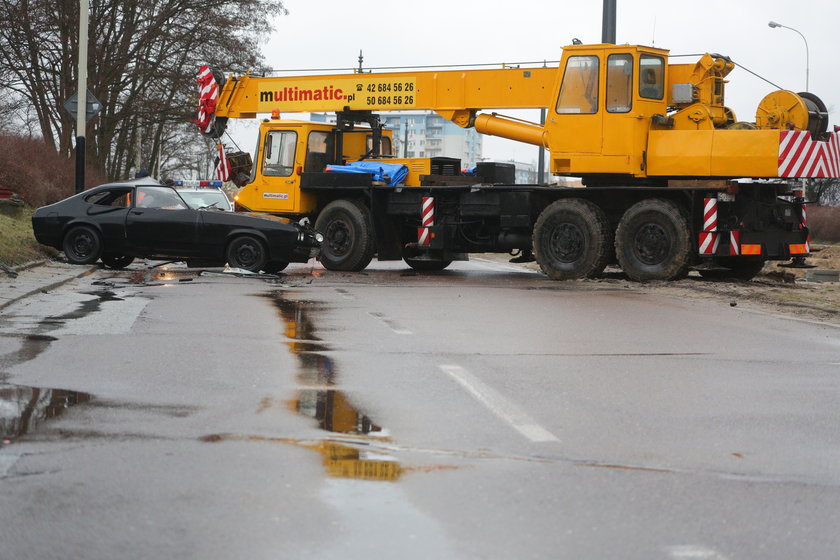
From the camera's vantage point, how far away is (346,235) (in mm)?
22562

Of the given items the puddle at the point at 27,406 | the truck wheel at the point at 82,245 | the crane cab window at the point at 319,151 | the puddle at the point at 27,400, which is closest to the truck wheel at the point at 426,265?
the crane cab window at the point at 319,151

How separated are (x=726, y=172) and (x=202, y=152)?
2554 inches

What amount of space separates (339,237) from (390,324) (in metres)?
10.6

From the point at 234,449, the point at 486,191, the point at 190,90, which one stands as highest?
the point at 190,90

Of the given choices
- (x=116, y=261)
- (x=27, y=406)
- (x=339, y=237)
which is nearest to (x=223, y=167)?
(x=339, y=237)

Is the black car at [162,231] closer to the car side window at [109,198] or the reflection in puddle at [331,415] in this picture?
the car side window at [109,198]

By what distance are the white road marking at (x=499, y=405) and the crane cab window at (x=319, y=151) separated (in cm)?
1467

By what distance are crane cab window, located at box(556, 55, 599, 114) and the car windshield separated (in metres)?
6.37

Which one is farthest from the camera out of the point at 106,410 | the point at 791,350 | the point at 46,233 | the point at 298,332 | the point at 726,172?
the point at 46,233

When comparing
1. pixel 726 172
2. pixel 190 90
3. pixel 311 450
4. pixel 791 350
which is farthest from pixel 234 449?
pixel 190 90

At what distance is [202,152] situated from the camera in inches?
3147

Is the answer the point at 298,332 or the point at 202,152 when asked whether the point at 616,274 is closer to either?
the point at 298,332

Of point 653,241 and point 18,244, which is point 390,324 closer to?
point 653,241

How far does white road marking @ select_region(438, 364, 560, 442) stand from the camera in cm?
651
